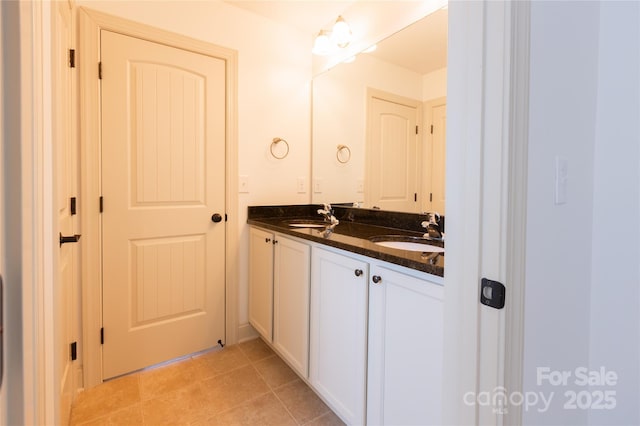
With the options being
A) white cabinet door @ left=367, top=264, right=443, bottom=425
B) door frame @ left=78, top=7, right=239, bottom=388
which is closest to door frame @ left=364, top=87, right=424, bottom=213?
white cabinet door @ left=367, top=264, right=443, bottom=425

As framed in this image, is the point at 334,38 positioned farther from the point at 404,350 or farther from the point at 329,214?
the point at 404,350

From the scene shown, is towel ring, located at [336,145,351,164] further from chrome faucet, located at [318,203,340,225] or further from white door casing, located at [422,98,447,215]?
white door casing, located at [422,98,447,215]

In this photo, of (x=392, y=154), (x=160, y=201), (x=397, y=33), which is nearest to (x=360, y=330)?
(x=392, y=154)

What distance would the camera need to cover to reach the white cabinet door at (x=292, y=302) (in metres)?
1.59

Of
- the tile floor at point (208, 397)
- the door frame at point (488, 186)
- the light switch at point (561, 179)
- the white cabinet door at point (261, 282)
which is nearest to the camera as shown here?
the door frame at point (488, 186)

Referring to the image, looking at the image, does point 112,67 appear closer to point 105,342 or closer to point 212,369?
point 105,342

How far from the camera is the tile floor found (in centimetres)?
147

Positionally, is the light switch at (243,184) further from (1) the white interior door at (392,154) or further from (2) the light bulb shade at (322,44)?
(2) the light bulb shade at (322,44)

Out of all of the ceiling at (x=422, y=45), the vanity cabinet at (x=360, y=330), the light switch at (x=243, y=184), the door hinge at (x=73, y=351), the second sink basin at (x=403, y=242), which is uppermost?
the ceiling at (x=422, y=45)

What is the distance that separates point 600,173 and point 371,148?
4.67 ft

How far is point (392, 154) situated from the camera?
199cm

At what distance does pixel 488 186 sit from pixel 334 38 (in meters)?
2.00

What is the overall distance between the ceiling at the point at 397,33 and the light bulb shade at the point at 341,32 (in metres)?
0.11

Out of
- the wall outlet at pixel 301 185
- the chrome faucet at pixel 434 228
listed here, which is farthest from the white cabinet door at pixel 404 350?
the wall outlet at pixel 301 185
